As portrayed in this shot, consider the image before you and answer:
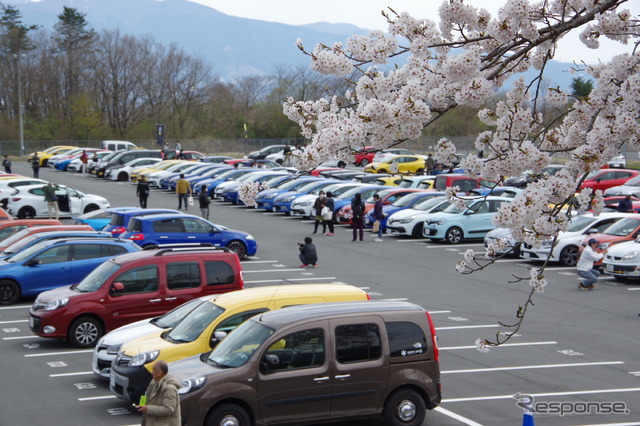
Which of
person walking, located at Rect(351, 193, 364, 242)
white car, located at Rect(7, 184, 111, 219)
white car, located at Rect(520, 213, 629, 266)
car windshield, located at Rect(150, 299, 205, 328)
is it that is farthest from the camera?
white car, located at Rect(7, 184, 111, 219)

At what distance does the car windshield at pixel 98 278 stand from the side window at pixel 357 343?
6.45 meters

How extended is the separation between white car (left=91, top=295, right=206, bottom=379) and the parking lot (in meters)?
0.34

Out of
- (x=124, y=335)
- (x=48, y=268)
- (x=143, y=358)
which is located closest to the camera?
(x=143, y=358)

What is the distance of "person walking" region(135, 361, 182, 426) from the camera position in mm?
8508

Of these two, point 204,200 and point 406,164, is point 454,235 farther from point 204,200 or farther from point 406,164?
point 406,164

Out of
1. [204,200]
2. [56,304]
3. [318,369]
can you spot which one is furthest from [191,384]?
[204,200]

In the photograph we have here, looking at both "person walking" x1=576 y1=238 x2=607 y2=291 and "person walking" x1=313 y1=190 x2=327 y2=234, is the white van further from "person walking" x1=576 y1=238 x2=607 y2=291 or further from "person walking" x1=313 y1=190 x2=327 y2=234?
"person walking" x1=576 y1=238 x2=607 y2=291

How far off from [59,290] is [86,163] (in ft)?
134

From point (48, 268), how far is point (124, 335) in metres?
6.49

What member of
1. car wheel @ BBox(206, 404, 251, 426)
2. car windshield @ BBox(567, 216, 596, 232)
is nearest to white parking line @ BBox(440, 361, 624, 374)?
car wheel @ BBox(206, 404, 251, 426)

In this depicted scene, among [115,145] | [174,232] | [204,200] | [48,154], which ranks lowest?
[174,232]

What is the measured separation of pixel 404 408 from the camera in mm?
10703

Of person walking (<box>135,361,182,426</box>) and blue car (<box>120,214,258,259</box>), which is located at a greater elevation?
blue car (<box>120,214,258,259</box>)

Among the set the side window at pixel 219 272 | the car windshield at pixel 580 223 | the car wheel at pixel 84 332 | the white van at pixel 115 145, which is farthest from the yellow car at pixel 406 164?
the car wheel at pixel 84 332
